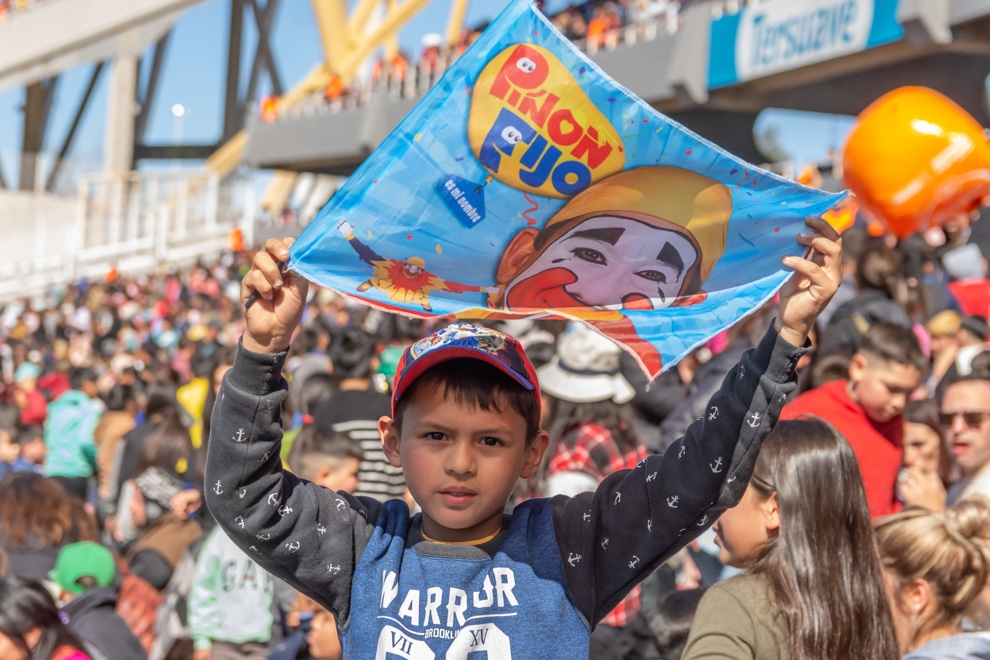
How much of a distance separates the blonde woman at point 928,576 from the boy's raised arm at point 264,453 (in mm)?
1375

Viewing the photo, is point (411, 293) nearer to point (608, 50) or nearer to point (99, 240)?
point (608, 50)

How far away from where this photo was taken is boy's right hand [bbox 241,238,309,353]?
1.89 metres

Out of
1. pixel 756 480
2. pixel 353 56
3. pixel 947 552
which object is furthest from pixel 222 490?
pixel 353 56

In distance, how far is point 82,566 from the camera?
4371 mm

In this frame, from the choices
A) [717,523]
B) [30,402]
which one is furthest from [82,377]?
[717,523]

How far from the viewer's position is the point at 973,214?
8.05m

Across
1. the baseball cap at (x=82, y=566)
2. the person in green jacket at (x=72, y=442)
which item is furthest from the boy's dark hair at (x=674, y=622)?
the person in green jacket at (x=72, y=442)

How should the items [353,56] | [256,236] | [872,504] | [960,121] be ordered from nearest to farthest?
[872,504], [960,121], [256,236], [353,56]

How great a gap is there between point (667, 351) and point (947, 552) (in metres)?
0.99

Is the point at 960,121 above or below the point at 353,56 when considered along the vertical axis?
below

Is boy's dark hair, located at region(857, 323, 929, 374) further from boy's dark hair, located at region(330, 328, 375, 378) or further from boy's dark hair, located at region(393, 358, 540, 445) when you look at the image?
boy's dark hair, located at region(330, 328, 375, 378)

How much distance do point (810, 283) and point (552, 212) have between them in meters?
0.45

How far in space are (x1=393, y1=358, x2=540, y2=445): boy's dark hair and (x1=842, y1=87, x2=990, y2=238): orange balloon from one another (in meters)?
5.86

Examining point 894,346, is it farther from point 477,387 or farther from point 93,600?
point 93,600
